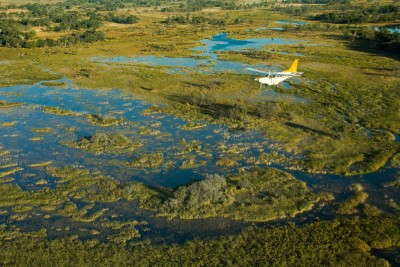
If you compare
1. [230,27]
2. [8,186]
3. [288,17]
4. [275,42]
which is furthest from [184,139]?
[288,17]

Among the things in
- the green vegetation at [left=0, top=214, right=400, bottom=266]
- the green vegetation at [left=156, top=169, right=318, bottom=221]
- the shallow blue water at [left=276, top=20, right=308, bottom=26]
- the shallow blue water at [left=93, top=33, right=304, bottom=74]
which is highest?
the shallow blue water at [left=276, top=20, right=308, bottom=26]

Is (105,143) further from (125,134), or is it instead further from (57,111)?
(57,111)

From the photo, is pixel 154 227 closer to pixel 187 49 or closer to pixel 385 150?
pixel 385 150

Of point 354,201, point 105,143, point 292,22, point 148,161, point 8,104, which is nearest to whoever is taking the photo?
point 354,201

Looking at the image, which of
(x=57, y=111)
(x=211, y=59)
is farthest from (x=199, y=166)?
(x=211, y=59)

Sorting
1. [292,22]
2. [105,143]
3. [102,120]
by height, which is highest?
[292,22]

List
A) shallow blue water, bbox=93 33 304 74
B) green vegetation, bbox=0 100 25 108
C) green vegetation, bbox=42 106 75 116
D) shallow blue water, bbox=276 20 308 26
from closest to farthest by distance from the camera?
green vegetation, bbox=42 106 75 116 < green vegetation, bbox=0 100 25 108 < shallow blue water, bbox=93 33 304 74 < shallow blue water, bbox=276 20 308 26

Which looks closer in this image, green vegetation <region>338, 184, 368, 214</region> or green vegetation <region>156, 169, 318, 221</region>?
green vegetation <region>156, 169, 318, 221</region>

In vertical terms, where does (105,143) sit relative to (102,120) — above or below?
below

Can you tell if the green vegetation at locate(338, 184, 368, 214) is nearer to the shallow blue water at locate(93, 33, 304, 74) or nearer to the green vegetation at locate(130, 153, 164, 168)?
the green vegetation at locate(130, 153, 164, 168)

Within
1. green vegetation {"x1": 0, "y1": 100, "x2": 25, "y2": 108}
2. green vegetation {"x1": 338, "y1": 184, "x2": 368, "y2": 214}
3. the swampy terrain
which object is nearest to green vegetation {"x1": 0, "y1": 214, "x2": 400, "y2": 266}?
the swampy terrain
